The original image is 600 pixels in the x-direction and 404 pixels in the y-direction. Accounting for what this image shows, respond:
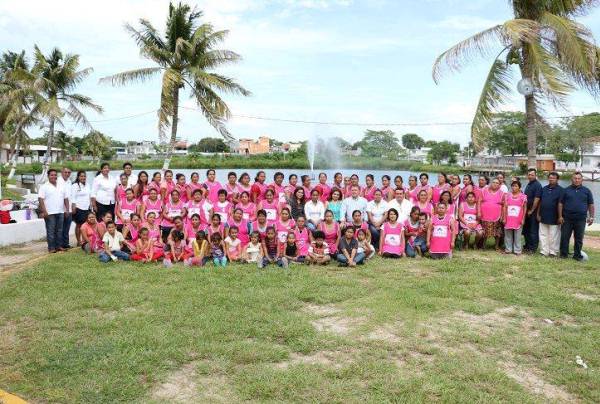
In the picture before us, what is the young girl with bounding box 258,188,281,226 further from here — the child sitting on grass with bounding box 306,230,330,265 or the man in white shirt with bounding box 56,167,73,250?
the man in white shirt with bounding box 56,167,73,250

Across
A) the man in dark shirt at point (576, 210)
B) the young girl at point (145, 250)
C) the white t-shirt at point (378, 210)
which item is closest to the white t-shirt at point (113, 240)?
the young girl at point (145, 250)

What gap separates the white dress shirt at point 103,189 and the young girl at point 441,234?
6306 mm

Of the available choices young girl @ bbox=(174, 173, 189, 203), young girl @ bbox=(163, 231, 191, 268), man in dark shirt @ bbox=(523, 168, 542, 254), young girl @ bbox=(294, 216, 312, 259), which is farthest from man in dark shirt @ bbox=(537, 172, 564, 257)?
young girl @ bbox=(174, 173, 189, 203)

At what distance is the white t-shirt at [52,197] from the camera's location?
30.1 feet

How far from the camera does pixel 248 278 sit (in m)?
7.21

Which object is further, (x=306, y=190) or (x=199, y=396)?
(x=306, y=190)

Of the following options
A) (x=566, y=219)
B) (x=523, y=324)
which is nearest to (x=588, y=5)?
(x=566, y=219)

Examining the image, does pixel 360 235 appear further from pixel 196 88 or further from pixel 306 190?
pixel 196 88

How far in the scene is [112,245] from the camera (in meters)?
8.64

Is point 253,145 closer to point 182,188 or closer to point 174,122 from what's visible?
point 174,122

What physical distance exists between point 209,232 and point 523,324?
534 centimetres

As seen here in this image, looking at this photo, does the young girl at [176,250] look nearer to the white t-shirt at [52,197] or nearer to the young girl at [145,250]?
the young girl at [145,250]

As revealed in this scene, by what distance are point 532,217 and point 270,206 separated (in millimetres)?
5025

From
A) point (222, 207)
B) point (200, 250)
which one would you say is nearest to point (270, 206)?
point (222, 207)
